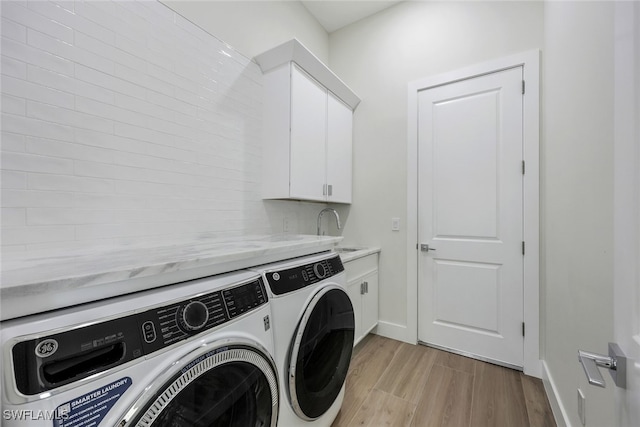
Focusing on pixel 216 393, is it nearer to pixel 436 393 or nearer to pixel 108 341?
pixel 108 341

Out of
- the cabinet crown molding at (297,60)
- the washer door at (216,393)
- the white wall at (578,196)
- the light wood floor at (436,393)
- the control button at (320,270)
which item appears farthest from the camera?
the cabinet crown molding at (297,60)

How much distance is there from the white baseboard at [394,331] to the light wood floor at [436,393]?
0.50ft

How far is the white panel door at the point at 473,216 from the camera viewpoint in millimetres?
1922

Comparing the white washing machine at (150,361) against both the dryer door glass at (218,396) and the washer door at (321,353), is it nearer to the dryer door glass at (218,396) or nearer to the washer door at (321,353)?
the dryer door glass at (218,396)

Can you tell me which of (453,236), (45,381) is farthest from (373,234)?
(45,381)

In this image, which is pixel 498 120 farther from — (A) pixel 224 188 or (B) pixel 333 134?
(A) pixel 224 188

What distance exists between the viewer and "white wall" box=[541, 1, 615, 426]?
0.87 metres

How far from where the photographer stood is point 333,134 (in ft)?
7.63

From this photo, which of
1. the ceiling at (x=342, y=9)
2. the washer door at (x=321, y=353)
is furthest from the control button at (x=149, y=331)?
the ceiling at (x=342, y=9)

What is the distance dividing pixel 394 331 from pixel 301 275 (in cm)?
166

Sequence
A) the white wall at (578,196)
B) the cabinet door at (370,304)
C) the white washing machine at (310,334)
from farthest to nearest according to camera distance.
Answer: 1. the cabinet door at (370,304)
2. the white washing machine at (310,334)
3. the white wall at (578,196)

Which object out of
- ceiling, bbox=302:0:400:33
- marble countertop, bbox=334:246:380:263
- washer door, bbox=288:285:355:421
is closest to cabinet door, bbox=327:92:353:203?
marble countertop, bbox=334:246:380:263

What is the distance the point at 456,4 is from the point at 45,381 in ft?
10.1

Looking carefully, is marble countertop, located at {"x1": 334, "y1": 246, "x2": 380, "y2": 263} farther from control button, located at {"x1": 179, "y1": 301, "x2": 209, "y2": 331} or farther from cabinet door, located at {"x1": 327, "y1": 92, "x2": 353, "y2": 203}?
control button, located at {"x1": 179, "y1": 301, "x2": 209, "y2": 331}
